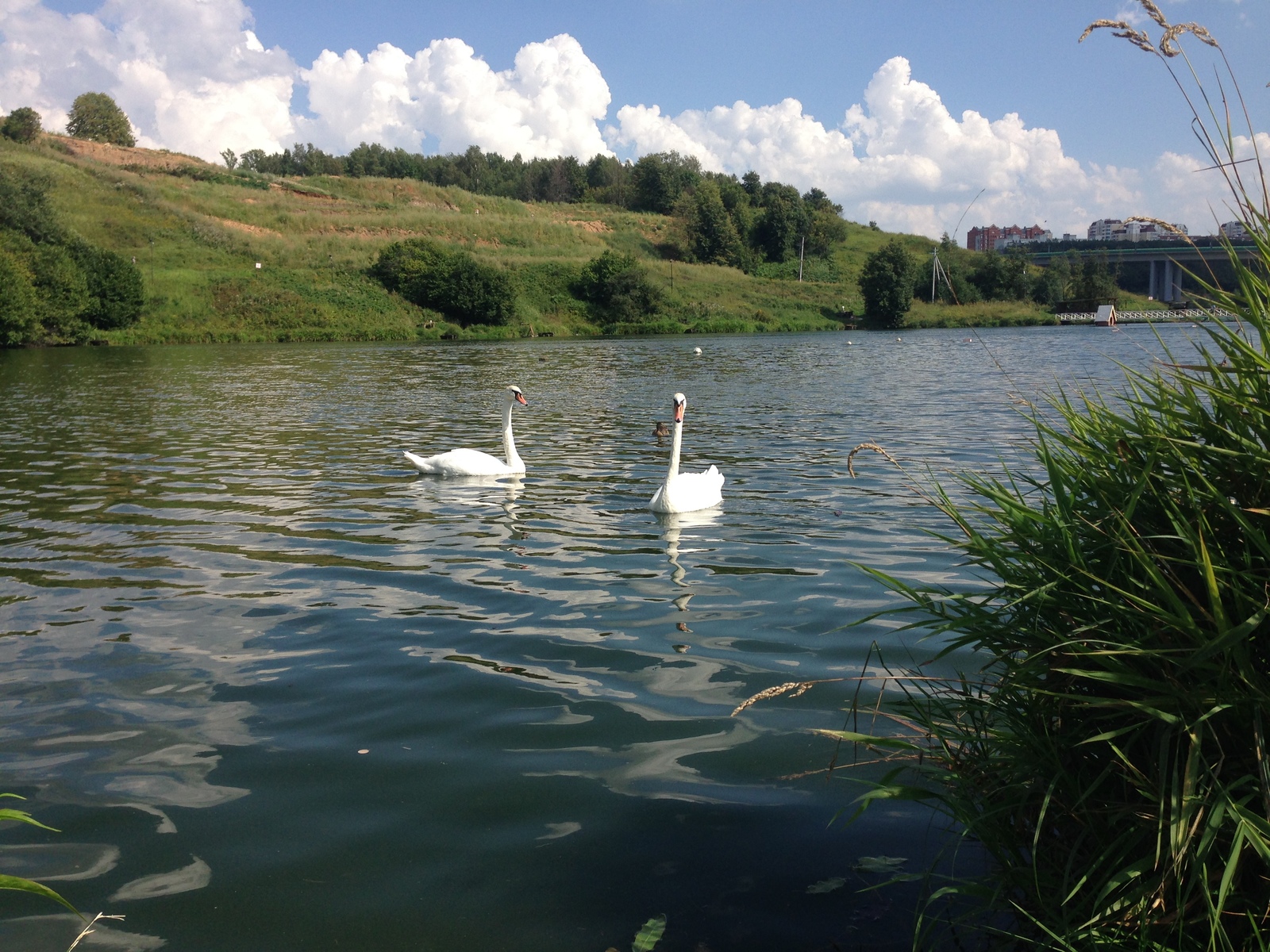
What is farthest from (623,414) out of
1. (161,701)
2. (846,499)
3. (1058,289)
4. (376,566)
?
(1058,289)

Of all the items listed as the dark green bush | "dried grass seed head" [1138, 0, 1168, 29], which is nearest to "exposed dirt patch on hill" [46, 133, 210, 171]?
the dark green bush

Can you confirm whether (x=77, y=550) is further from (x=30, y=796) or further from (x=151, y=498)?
(x=30, y=796)

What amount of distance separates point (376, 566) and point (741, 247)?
92.4 m

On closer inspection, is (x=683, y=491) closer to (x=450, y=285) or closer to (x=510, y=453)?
(x=510, y=453)

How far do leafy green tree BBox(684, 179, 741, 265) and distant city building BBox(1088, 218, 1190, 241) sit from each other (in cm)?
9142

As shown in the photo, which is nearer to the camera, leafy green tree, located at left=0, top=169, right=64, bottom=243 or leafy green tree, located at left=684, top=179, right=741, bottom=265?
leafy green tree, located at left=0, top=169, right=64, bottom=243

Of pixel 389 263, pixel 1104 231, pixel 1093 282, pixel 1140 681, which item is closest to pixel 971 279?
pixel 1093 282

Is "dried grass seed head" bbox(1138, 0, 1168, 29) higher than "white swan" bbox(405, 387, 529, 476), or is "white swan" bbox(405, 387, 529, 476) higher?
"dried grass seed head" bbox(1138, 0, 1168, 29)

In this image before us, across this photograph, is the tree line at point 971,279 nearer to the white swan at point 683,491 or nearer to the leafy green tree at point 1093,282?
the leafy green tree at point 1093,282

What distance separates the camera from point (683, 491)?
31.3 ft

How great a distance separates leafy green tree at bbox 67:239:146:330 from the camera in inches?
1922

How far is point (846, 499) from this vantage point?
33.1ft

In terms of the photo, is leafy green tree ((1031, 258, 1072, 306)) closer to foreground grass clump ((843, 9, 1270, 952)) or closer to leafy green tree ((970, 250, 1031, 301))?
leafy green tree ((970, 250, 1031, 301))

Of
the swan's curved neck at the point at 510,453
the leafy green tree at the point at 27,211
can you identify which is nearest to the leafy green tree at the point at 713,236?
the leafy green tree at the point at 27,211
